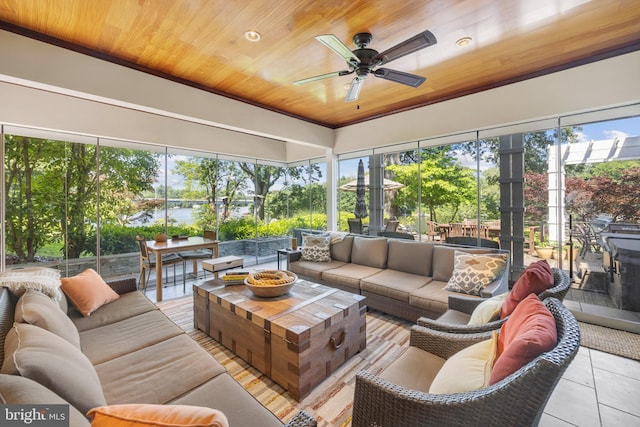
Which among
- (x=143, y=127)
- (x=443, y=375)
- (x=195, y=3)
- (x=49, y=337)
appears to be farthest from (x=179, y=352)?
(x=143, y=127)

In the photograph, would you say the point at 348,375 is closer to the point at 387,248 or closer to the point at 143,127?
the point at 387,248

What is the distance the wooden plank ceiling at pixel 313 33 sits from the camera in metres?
2.21

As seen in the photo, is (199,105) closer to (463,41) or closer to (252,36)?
(252,36)

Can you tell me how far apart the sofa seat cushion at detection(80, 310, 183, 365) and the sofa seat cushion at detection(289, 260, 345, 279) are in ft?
6.77

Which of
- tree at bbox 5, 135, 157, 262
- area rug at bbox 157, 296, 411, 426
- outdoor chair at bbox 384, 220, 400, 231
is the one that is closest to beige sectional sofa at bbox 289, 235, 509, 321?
area rug at bbox 157, 296, 411, 426

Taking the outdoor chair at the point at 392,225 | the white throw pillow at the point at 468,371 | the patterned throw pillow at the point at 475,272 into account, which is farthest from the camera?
the outdoor chair at the point at 392,225

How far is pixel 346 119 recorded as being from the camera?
5312 millimetres

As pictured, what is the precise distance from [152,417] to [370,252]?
350 cm

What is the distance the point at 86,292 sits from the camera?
2.33 m

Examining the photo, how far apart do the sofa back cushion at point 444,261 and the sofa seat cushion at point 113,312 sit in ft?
10.1

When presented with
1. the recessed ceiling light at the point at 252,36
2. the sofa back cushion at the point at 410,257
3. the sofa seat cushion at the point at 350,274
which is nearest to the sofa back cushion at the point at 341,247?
the sofa seat cushion at the point at 350,274

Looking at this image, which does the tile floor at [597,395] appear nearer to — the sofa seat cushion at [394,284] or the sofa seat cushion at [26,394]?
the sofa seat cushion at [394,284]

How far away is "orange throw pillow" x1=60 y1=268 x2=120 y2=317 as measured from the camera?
2.26m

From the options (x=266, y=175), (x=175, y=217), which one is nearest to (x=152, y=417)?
(x=175, y=217)
